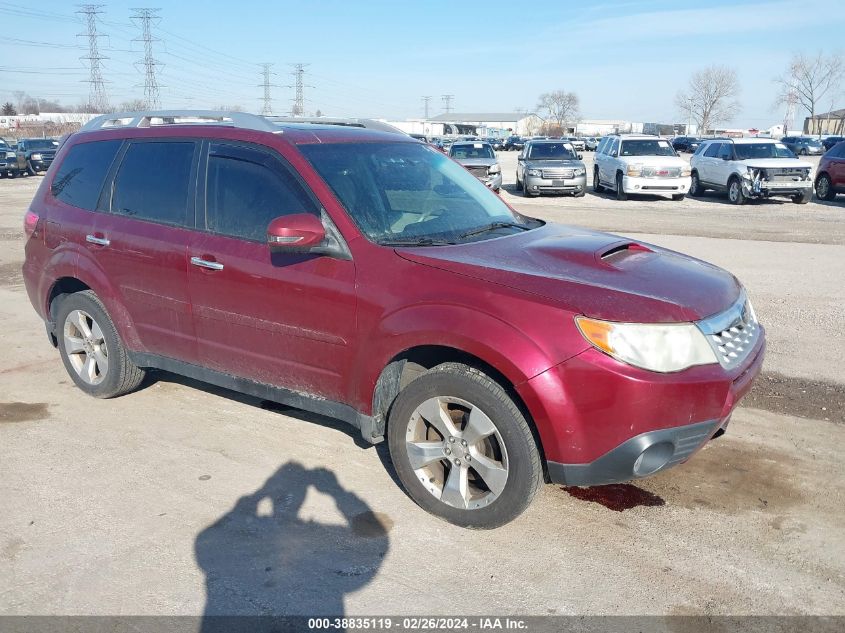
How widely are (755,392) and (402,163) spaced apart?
3.14 metres

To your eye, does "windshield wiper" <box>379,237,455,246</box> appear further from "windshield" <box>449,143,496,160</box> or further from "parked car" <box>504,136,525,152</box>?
"parked car" <box>504,136,525,152</box>

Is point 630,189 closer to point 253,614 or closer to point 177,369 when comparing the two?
point 177,369

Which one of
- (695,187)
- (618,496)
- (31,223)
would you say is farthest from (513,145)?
(618,496)

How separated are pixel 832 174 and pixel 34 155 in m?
33.4

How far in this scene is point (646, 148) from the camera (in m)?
21.8

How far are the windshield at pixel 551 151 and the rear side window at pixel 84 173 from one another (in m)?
19.0

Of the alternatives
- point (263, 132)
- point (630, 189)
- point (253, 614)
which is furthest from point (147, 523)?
point (630, 189)

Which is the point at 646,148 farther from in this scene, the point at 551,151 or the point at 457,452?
the point at 457,452

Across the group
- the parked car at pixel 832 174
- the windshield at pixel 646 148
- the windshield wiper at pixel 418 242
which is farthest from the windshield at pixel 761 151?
the windshield wiper at pixel 418 242

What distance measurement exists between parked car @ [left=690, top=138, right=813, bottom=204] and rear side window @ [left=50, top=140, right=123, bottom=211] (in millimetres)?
19103

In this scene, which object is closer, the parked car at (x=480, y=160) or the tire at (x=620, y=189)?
the parked car at (x=480, y=160)

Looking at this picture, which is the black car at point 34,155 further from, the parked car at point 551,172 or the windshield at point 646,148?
the windshield at point 646,148

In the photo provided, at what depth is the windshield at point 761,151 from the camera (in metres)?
20.6

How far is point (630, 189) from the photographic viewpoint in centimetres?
2144
